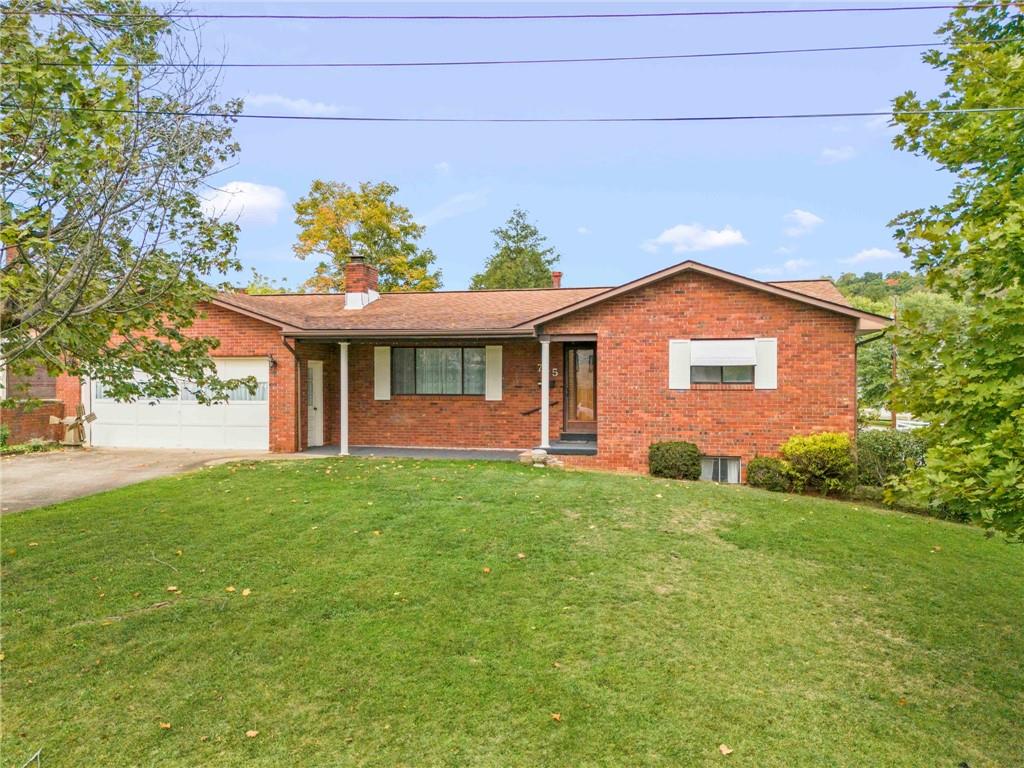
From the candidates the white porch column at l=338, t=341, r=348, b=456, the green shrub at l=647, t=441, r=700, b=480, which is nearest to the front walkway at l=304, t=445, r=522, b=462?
the white porch column at l=338, t=341, r=348, b=456

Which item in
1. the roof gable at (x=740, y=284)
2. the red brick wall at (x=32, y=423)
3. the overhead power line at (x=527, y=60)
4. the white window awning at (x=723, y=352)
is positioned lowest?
the red brick wall at (x=32, y=423)

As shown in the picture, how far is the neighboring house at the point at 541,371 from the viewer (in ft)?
41.3

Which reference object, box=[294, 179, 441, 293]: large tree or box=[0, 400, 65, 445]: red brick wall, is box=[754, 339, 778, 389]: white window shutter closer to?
box=[0, 400, 65, 445]: red brick wall

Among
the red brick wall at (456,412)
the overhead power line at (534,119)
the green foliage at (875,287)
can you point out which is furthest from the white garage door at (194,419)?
the green foliage at (875,287)

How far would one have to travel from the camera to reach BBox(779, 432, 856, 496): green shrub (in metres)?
11.7

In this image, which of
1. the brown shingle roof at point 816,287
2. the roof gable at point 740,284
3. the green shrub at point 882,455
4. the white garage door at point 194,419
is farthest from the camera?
the white garage door at point 194,419

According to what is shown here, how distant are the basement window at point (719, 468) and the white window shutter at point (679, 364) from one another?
154 cm

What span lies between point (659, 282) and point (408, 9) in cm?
699

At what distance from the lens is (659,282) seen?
13102mm

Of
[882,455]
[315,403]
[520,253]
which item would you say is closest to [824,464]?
[882,455]

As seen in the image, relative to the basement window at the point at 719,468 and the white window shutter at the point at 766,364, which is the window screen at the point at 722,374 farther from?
the basement window at the point at 719,468

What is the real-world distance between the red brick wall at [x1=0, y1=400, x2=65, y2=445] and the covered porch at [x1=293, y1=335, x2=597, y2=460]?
6.01 meters

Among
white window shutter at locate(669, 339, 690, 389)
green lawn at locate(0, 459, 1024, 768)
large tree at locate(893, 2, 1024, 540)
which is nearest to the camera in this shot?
large tree at locate(893, 2, 1024, 540)

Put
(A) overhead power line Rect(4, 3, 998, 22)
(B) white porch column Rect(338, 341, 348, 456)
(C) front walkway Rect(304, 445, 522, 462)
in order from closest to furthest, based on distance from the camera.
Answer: (A) overhead power line Rect(4, 3, 998, 22) → (C) front walkway Rect(304, 445, 522, 462) → (B) white porch column Rect(338, 341, 348, 456)
